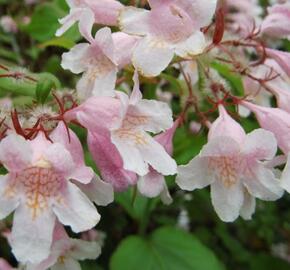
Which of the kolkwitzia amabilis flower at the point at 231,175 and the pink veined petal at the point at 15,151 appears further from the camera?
the kolkwitzia amabilis flower at the point at 231,175

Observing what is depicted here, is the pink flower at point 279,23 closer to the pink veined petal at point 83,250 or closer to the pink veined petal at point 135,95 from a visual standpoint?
the pink veined petal at point 135,95

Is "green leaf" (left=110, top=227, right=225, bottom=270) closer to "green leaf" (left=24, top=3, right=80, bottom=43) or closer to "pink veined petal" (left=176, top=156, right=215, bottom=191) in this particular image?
"pink veined petal" (left=176, top=156, right=215, bottom=191)

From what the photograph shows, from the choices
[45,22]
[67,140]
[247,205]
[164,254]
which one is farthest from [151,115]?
[45,22]

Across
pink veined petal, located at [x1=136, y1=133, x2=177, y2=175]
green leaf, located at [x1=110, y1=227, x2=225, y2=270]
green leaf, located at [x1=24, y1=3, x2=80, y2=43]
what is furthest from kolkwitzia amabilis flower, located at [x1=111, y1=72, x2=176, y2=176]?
green leaf, located at [x1=24, y1=3, x2=80, y2=43]

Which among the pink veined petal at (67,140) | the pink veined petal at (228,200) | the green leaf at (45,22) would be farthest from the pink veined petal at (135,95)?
the green leaf at (45,22)

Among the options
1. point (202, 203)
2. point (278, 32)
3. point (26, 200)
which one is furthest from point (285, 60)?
point (202, 203)

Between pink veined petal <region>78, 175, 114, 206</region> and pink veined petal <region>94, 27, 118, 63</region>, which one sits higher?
pink veined petal <region>94, 27, 118, 63</region>
